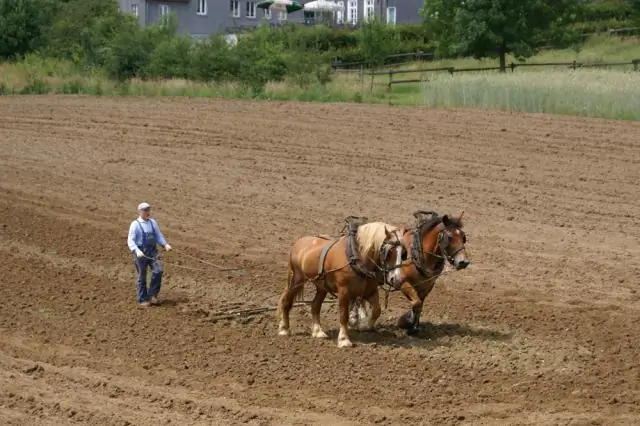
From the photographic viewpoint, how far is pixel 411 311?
11859mm

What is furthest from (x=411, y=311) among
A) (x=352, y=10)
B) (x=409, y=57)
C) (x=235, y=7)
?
(x=352, y=10)

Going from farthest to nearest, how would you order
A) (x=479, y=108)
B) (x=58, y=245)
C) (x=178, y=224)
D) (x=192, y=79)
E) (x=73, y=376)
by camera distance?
(x=192, y=79) → (x=479, y=108) → (x=178, y=224) → (x=58, y=245) → (x=73, y=376)

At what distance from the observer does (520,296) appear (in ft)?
44.9

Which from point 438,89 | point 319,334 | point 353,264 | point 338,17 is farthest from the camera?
point 338,17

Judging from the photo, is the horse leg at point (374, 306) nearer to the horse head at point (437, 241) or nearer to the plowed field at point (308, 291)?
the plowed field at point (308, 291)

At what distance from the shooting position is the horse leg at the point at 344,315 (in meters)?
11.5

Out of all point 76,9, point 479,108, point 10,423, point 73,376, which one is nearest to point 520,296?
point 73,376

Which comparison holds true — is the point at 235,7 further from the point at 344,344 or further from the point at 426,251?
the point at 344,344

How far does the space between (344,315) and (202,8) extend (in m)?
67.0

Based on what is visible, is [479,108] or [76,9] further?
[76,9]

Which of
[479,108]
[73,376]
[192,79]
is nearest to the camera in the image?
[73,376]

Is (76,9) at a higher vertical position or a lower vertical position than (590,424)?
higher

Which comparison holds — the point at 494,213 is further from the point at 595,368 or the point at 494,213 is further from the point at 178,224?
the point at 595,368

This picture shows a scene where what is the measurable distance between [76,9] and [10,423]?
50045 millimetres
